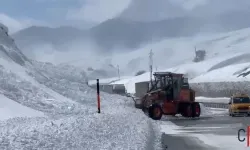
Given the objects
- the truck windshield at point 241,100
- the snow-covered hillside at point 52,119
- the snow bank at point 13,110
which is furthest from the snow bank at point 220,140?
the truck windshield at point 241,100

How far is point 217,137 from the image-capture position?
824 inches

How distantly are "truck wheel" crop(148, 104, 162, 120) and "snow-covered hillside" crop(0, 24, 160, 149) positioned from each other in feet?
12.9

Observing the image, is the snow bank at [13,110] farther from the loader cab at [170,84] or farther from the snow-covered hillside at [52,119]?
the loader cab at [170,84]

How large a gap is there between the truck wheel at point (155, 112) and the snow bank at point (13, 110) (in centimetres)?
1208

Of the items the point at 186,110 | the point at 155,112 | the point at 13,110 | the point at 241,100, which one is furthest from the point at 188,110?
the point at 13,110

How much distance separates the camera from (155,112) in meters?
33.2

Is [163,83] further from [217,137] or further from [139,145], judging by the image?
[139,145]

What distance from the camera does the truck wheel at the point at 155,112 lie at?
33.0 metres

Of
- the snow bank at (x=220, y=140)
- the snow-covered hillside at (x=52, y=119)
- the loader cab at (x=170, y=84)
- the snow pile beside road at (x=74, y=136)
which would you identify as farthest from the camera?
the loader cab at (x=170, y=84)

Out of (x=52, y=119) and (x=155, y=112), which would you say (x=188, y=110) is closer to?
(x=155, y=112)

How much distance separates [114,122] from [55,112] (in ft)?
18.5

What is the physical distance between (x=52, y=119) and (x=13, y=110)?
333 centimetres

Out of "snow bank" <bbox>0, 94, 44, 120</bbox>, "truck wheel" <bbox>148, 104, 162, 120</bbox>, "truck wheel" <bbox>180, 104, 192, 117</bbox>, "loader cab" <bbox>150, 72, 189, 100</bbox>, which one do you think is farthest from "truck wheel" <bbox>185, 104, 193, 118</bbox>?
"snow bank" <bbox>0, 94, 44, 120</bbox>

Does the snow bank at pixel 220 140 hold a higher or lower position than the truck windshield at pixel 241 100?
lower
